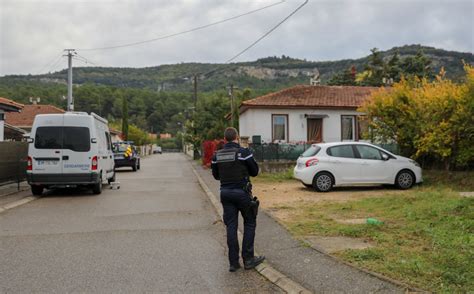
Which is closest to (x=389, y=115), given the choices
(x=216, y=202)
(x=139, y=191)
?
(x=216, y=202)

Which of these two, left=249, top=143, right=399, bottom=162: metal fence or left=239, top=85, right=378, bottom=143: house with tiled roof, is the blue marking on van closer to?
left=249, top=143, right=399, bottom=162: metal fence

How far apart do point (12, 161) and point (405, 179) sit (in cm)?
1286

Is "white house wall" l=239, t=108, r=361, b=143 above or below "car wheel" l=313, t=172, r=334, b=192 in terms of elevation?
above

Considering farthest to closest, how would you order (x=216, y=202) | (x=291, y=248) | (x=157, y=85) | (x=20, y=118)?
(x=157, y=85) → (x=20, y=118) → (x=216, y=202) → (x=291, y=248)

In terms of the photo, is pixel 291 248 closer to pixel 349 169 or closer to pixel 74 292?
pixel 74 292

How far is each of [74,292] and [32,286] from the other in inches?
23.9

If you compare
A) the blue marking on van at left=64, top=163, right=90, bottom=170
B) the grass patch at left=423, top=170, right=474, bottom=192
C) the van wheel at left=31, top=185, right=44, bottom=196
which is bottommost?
the van wheel at left=31, top=185, right=44, bottom=196

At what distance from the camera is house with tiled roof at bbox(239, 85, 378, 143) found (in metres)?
26.5

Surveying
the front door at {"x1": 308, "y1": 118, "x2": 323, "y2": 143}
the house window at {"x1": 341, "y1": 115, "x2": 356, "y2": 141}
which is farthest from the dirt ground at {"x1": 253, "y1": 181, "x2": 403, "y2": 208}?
the house window at {"x1": 341, "y1": 115, "x2": 356, "y2": 141}

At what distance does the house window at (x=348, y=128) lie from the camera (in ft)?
90.2

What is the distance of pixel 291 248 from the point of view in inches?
278

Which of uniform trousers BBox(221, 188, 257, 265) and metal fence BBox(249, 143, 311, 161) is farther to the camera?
metal fence BBox(249, 143, 311, 161)

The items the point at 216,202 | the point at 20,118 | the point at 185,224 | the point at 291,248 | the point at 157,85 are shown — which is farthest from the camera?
the point at 157,85

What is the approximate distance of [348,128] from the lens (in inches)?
1090
